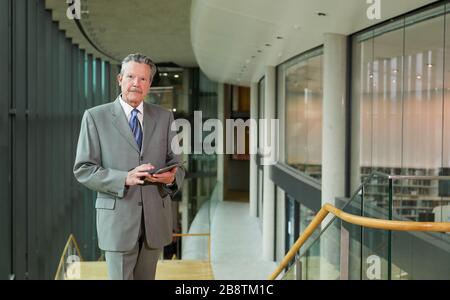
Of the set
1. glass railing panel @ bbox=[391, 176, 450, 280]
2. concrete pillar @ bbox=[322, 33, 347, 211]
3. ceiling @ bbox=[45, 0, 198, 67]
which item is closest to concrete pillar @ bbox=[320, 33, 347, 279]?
concrete pillar @ bbox=[322, 33, 347, 211]

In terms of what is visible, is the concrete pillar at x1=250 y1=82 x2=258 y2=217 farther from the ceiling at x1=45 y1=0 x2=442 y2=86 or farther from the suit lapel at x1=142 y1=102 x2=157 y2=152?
the suit lapel at x1=142 y1=102 x2=157 y2=152

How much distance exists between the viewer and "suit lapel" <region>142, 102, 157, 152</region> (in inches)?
86.6

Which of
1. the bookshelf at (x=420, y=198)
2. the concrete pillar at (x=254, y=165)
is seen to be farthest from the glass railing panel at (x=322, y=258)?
the concrete pillar at (x=254, y=165)

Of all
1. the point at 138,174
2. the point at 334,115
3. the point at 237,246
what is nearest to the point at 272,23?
the point at 334,115

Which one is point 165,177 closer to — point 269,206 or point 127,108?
point 127,108

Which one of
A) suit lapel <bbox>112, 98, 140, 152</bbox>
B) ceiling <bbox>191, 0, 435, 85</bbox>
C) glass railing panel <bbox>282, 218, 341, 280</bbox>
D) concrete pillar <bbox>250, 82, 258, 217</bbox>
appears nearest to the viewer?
suit lapel <bbox>112, 98, 140, 152</bbox>

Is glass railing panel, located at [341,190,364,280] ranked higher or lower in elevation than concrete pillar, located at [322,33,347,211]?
lower

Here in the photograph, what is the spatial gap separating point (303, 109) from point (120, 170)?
1015cm

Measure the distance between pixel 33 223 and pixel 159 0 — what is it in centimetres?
362

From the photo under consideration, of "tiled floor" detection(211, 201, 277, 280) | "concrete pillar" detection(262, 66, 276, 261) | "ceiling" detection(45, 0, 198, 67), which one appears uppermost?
"ceiling" detection(45, 0, 198, 67)

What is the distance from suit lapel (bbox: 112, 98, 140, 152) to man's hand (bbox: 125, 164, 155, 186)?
0.14m

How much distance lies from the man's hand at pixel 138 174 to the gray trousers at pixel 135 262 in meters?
0.22

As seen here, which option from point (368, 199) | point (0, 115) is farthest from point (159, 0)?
point (368, 199)

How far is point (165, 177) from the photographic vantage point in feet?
6.86
